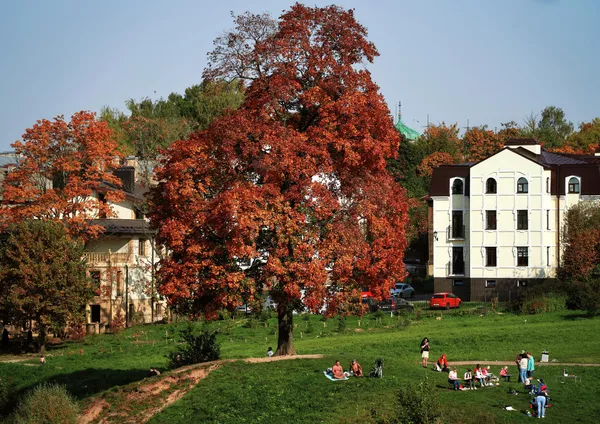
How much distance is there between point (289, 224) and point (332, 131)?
13.2 ft

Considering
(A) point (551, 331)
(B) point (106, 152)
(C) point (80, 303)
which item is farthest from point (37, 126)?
(A) point (551, 331)

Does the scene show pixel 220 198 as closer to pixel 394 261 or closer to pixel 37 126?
pixel 394 261

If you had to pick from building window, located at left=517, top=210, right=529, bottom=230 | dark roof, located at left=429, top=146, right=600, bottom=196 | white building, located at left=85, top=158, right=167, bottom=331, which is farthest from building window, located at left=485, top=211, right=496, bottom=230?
white building, located at left=85, top=158, right=167, bottom=331

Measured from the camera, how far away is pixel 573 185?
231 feet

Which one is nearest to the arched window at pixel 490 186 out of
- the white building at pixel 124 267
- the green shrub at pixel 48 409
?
the white building at pixel 124 267

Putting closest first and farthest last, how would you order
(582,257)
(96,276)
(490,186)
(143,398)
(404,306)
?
(143,398) → (582,257) → (96,276) → (404,306) → (490,186)

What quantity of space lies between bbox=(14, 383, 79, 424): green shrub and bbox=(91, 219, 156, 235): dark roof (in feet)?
96.4

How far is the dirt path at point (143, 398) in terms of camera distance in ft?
107

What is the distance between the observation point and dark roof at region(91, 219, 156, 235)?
64.2 meters

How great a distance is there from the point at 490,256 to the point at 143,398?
43.4 metres

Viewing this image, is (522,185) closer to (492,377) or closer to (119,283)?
(119,283)

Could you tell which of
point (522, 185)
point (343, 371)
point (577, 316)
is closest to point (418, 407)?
point (343, 371)

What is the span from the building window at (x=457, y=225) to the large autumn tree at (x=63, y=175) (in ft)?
88.2

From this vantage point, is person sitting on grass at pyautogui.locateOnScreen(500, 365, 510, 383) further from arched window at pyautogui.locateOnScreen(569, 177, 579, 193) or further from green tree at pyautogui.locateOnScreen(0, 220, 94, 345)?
arched window at pyautogui.locateOnScreen(569, 177, 579, 193)
